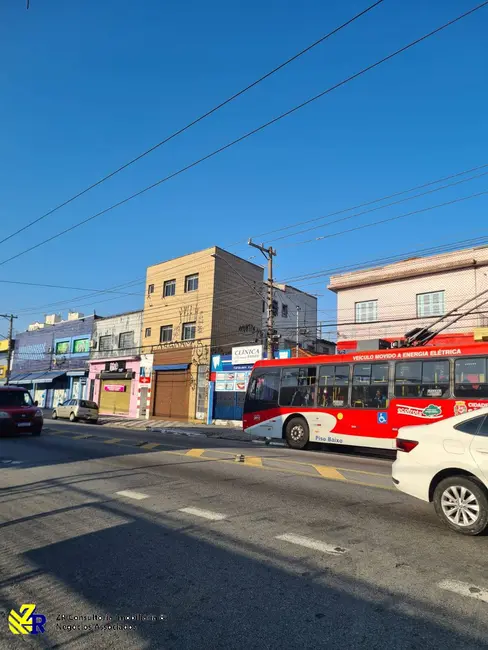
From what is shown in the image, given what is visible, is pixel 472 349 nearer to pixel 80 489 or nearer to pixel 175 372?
pixel 80 489

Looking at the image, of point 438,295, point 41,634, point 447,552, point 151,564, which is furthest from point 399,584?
point 438,295

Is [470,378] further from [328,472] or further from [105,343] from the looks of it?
[105,343]

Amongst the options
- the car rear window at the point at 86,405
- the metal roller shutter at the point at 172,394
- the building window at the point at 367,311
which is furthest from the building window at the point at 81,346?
the building window at the point at 367,311

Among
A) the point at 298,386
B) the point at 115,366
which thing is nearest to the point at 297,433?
the point at 298,386

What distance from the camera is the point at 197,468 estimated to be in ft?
32.3

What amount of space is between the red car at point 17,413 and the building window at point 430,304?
19.5 m

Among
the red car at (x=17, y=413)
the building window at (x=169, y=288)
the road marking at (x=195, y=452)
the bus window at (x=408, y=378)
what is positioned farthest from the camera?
the building window at (x=169, y=288)

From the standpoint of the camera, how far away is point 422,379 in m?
12.8

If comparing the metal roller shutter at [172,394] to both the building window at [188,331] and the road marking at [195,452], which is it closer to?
the building window at [188,331]

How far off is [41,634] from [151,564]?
1.28m

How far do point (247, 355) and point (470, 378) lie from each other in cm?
1707

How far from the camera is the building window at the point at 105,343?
129 feet

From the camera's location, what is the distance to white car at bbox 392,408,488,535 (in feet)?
17.3

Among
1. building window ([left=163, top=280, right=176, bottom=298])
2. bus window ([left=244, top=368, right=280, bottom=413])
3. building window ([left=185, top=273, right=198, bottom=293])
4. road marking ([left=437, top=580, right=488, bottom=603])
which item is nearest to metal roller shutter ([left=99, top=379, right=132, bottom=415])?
building window ([left=163, top=280, right=176, bottom=298])
